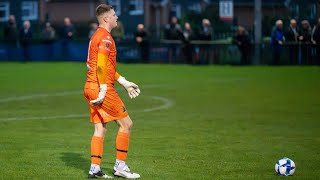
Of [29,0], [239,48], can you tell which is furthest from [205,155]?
[29,0]

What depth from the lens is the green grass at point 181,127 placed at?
13.2m

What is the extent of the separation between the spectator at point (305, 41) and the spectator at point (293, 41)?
24cm

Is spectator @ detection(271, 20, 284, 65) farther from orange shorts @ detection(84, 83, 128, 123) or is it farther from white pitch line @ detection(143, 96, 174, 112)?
orange shorts @ detection(84, 83, 128, 123)

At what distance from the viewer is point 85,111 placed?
22547 millimetres

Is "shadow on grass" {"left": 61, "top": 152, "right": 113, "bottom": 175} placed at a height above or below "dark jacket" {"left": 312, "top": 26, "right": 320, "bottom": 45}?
below

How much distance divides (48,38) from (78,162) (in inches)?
1268

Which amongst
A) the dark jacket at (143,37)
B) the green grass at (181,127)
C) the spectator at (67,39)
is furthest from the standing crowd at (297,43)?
the spectator at (67,39)

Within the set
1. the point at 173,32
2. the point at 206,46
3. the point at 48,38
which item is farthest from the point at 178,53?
the point at 48,38

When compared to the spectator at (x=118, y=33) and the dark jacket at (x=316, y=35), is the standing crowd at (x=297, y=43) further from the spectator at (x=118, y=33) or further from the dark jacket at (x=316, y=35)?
the spectator at (x=118, y=33)

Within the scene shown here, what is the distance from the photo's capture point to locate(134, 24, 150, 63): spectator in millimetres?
43219

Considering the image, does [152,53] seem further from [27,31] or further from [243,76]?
[243,76]

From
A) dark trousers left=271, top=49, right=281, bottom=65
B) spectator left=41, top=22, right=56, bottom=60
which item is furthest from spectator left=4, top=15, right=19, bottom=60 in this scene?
dark trousers left=271, top=49, right=281, bottom=65

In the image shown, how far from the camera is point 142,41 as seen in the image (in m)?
43.2

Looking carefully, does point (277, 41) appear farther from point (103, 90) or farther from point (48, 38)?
point (103, 90)
